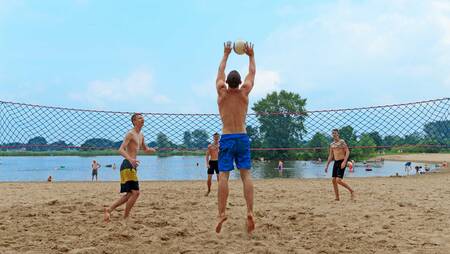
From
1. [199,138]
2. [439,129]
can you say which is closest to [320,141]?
[439,129]

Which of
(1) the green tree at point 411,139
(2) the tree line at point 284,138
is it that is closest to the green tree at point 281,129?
(2) the tree line at point 284,138

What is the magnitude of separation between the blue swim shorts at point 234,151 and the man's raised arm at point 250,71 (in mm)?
458

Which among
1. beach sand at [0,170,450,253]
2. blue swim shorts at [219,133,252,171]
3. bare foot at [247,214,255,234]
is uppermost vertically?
blue swim shorts at [219,133,252,171]

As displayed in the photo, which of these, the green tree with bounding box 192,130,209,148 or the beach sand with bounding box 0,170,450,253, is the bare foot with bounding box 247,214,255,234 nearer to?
the beach sand with bounding box 0,170,450,253

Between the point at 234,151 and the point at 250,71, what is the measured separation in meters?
0.83

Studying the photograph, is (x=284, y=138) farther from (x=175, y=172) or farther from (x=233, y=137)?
(x=233, y=137)

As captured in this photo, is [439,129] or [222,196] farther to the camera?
[439,129]

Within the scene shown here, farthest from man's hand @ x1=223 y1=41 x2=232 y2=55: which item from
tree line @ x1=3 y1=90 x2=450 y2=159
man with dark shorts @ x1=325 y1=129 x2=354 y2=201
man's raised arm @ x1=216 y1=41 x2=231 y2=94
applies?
tree line @ x1=3 y1=90 x2=450 y2=159

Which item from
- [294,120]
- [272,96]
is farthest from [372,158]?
[294,120]

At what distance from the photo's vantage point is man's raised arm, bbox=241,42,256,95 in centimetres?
429

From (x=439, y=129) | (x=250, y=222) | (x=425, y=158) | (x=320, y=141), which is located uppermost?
(x=320, y=141)

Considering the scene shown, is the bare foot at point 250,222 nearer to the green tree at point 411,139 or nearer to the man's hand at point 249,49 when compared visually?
the man's hand at point 249,49

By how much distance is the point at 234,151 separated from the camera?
420cm

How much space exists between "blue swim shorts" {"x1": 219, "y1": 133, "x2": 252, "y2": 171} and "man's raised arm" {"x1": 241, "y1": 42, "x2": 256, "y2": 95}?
0.46 metres
